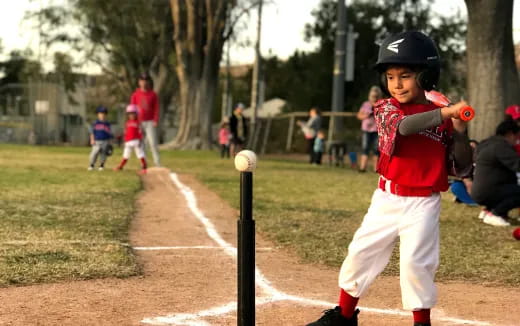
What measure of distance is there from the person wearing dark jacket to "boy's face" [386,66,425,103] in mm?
5144

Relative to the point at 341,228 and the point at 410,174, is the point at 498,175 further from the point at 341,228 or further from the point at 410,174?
the point at 410,174

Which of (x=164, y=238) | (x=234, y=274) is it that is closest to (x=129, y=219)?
(x=164, y=238)

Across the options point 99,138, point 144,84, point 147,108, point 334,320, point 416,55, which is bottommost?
point 334,320

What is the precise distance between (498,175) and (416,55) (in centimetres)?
557

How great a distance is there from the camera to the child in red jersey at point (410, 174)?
13.6ft

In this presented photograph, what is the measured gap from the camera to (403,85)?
4223 millimetres

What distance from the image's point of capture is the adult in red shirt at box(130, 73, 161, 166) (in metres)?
16.8

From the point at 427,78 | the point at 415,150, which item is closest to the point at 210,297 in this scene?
the point at 415,150

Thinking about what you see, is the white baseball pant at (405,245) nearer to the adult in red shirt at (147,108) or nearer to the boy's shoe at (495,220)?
the boy's shoe at (495,220)

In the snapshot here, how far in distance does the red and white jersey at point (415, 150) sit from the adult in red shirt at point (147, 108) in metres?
12.9

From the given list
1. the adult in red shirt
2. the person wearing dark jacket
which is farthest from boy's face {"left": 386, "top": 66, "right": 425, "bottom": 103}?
the adult in red shirt

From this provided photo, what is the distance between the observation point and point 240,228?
4027 millimetres

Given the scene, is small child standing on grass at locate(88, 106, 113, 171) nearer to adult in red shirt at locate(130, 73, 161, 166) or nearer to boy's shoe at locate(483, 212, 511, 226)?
adult in red shirt at locate(130, 73, 161, 166)

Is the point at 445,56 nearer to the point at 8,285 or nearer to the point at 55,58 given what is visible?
the point at 55,58
